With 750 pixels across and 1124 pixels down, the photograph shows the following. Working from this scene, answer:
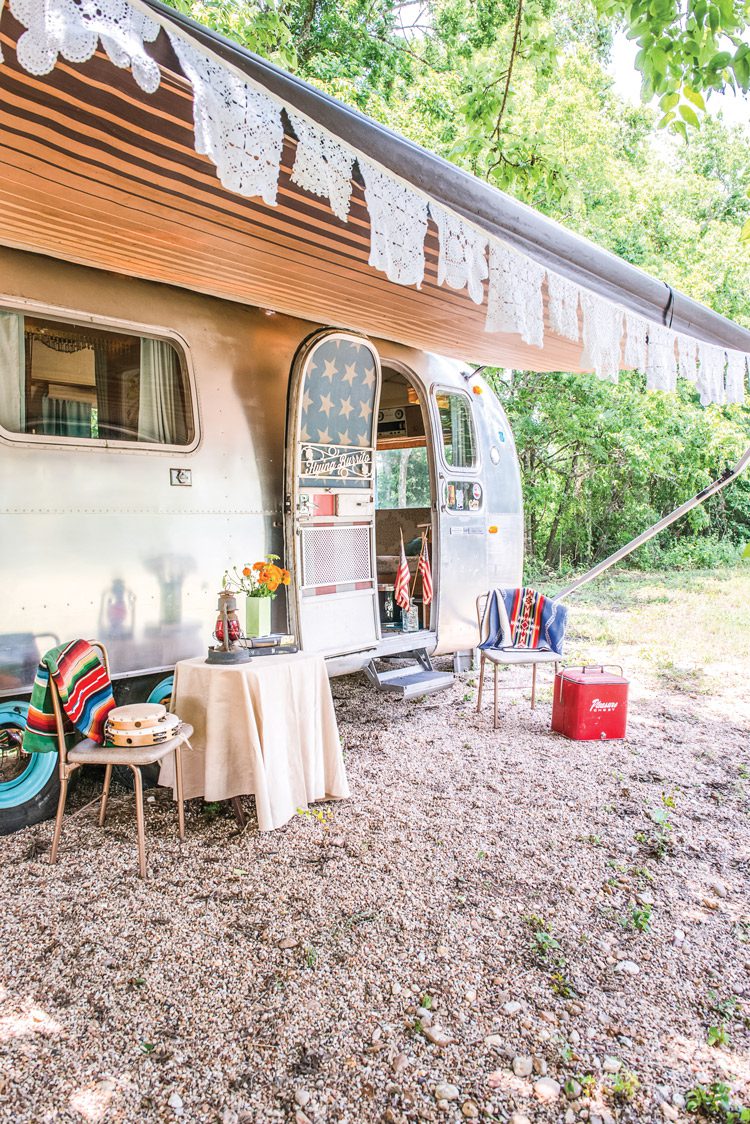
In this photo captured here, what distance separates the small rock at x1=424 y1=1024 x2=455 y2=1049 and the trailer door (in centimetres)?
242

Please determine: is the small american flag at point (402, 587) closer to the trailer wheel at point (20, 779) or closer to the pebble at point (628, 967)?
the trailer wheel at point (20, 779)

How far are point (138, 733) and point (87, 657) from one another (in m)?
0.37

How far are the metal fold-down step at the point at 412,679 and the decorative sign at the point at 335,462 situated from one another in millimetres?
1194

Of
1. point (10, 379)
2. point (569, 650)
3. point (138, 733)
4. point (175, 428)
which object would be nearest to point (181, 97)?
point (10, 379)

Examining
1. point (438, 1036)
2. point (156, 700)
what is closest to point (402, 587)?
point (156, 700)

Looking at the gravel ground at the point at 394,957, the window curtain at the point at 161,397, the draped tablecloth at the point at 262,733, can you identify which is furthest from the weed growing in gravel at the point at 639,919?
the window curtain at the point at 161,397

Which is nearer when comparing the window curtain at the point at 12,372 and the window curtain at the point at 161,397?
the window curtain at the point at 12,372

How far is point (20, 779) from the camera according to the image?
10.7 ft

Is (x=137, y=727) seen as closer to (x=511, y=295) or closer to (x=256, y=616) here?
(x=256, y=616)

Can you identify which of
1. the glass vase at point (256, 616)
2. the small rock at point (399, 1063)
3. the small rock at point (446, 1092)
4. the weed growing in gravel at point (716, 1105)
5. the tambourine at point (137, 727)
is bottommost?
the weed growing in gravel at point (716, 1105)

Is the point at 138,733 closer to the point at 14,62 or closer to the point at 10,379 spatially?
the point at 10,379

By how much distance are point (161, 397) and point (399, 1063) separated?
2962 mm

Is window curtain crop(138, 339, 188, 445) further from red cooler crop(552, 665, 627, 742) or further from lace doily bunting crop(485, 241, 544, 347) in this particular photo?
red cooler crop(552, 665, 627, 742)

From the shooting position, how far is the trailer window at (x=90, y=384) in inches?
126
